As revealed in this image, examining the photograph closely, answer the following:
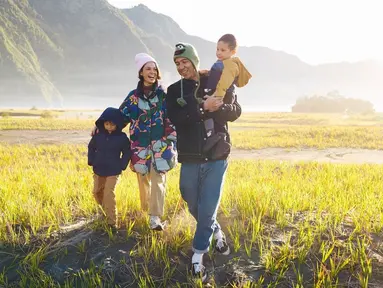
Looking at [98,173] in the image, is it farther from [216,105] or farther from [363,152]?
[363,152]

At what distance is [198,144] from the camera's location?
2.91 m

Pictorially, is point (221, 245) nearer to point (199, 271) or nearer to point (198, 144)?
point (199, 271)

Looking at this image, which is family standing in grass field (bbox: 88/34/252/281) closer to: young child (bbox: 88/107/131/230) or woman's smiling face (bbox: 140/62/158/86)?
woman's smiling face (bbox: 140/62/158/86)

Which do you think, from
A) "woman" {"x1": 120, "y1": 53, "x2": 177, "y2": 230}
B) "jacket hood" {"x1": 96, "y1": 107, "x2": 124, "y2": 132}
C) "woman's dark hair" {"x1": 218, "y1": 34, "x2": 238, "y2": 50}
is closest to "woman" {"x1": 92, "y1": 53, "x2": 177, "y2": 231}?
Result: "woman" {"x1": 120, "y1": 53, "x2": 177, "y2": 230}

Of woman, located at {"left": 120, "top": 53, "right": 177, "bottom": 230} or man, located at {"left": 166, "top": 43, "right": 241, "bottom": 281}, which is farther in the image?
woman, located at {"left": 120, "top": 53, "right": 177, "bottom": 230}

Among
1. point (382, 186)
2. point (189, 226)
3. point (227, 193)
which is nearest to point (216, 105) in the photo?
point (189, 226)

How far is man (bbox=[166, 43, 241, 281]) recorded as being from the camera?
9.46 ft

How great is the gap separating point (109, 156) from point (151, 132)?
21.6 inches

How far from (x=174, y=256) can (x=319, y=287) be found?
140 cm

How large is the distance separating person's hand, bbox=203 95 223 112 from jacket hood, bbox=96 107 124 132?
4.37 feet

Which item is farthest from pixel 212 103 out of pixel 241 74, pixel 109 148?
pixel 109 148

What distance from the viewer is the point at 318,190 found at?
16.2 feet

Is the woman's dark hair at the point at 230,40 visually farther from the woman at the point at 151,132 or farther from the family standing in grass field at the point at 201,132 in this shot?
the woman at the point at 151,132

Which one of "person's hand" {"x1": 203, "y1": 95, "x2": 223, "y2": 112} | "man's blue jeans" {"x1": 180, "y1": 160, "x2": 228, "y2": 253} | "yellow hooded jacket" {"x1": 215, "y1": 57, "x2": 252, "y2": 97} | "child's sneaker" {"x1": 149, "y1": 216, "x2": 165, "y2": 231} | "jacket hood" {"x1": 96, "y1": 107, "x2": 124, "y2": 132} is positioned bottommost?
"child's sneaker" {"x1": 149, "y1": 216, "x2": 165, "y2": 231}
